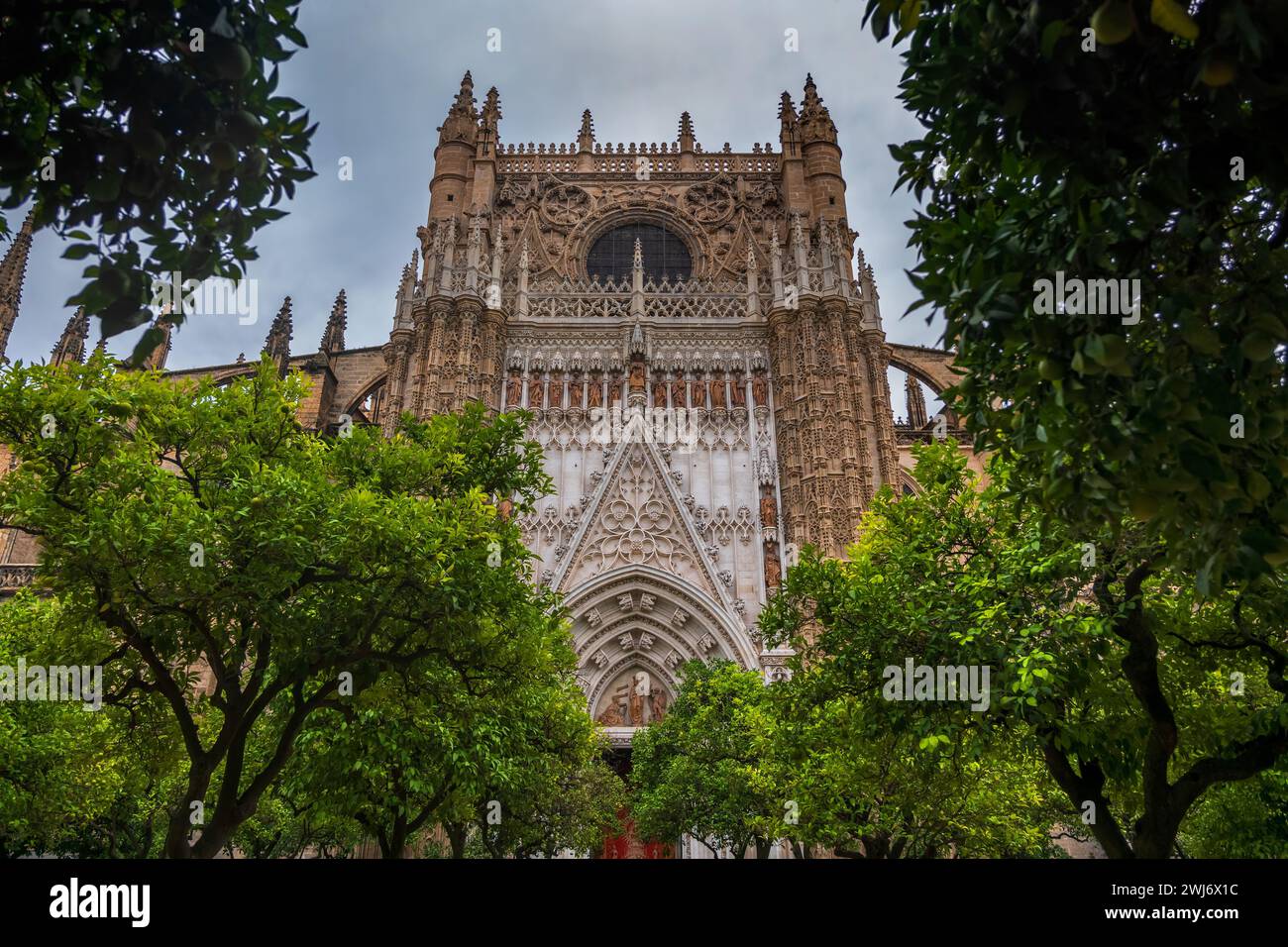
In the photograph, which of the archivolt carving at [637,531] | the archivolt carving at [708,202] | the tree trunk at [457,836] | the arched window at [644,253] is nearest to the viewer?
the tree trunk at [457,836]

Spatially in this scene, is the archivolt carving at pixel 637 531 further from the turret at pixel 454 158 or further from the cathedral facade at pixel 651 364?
the turret at pixel 454 158

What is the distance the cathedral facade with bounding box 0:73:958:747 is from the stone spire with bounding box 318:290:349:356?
0.57 meters

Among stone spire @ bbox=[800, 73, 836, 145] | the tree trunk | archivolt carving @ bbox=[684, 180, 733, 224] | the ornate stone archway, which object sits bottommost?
the tree trunk

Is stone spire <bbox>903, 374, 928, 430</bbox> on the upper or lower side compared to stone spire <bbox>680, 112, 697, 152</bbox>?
lower

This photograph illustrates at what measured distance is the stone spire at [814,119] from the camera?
30359 mm

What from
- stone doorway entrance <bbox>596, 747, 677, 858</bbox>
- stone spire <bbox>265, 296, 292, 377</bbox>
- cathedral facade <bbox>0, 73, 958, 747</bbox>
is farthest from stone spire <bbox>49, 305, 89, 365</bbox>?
stone doorway entrance <bbox>596, 747, 677, 858</bbox>

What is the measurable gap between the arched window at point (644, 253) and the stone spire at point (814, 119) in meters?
5.73

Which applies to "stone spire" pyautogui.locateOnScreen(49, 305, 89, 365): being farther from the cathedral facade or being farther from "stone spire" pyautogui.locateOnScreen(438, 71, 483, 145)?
"stone spire" pyautogui.locateOnScreen(438, 71, 483, 145)

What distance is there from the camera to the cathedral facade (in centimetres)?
2447

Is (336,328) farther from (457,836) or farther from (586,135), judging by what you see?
(457,836)

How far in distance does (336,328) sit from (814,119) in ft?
65.6

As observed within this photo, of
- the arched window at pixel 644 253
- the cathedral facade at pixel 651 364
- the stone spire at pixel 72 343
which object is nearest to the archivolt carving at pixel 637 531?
the cathedral facade at pixel 651 364
